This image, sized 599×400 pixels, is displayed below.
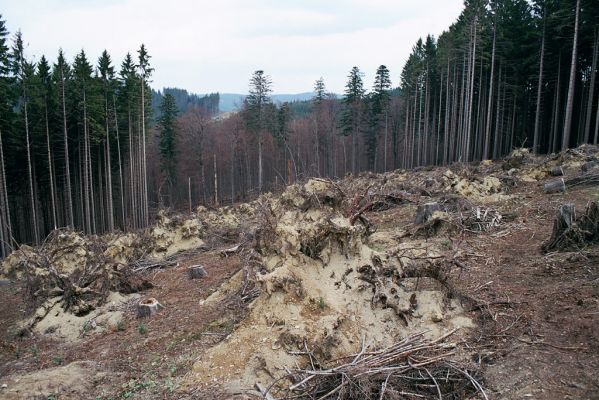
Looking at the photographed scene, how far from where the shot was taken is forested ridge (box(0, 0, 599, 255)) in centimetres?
2445

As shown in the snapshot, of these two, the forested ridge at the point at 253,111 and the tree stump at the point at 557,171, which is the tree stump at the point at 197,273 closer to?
the forested ridge at the point at 253,111

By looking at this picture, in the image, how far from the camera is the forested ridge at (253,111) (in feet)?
80.2

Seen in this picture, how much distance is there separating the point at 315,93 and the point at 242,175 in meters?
15.8

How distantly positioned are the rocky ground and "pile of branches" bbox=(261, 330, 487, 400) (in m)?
0.02

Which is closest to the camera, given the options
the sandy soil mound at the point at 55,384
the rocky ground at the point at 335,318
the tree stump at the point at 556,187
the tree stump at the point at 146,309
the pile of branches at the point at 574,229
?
the rocky ground at the point at 335,318

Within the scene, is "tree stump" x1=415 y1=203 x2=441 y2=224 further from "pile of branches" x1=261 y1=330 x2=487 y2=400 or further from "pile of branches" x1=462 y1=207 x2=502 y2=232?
"pile of branches" x1=261 y1=330 x2=487 y2=400

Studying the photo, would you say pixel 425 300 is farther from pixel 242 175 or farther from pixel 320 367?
pixel 242 175

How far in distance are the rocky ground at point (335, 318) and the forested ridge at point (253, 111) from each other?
781 centimetres

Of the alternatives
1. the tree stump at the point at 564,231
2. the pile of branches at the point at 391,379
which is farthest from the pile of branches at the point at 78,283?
the tree stump at the point at 564,231

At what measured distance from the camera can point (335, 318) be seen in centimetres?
550

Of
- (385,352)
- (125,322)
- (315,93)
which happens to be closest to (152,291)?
(125,322)

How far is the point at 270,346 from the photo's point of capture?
509 centimetres

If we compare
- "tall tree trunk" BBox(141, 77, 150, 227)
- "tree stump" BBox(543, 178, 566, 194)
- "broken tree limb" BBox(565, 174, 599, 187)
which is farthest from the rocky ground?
"tall tree trunk" BBox(141, 77, 150, 227)

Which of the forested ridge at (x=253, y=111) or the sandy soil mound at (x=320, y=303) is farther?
the forested ridge at (x=253, y=111)
